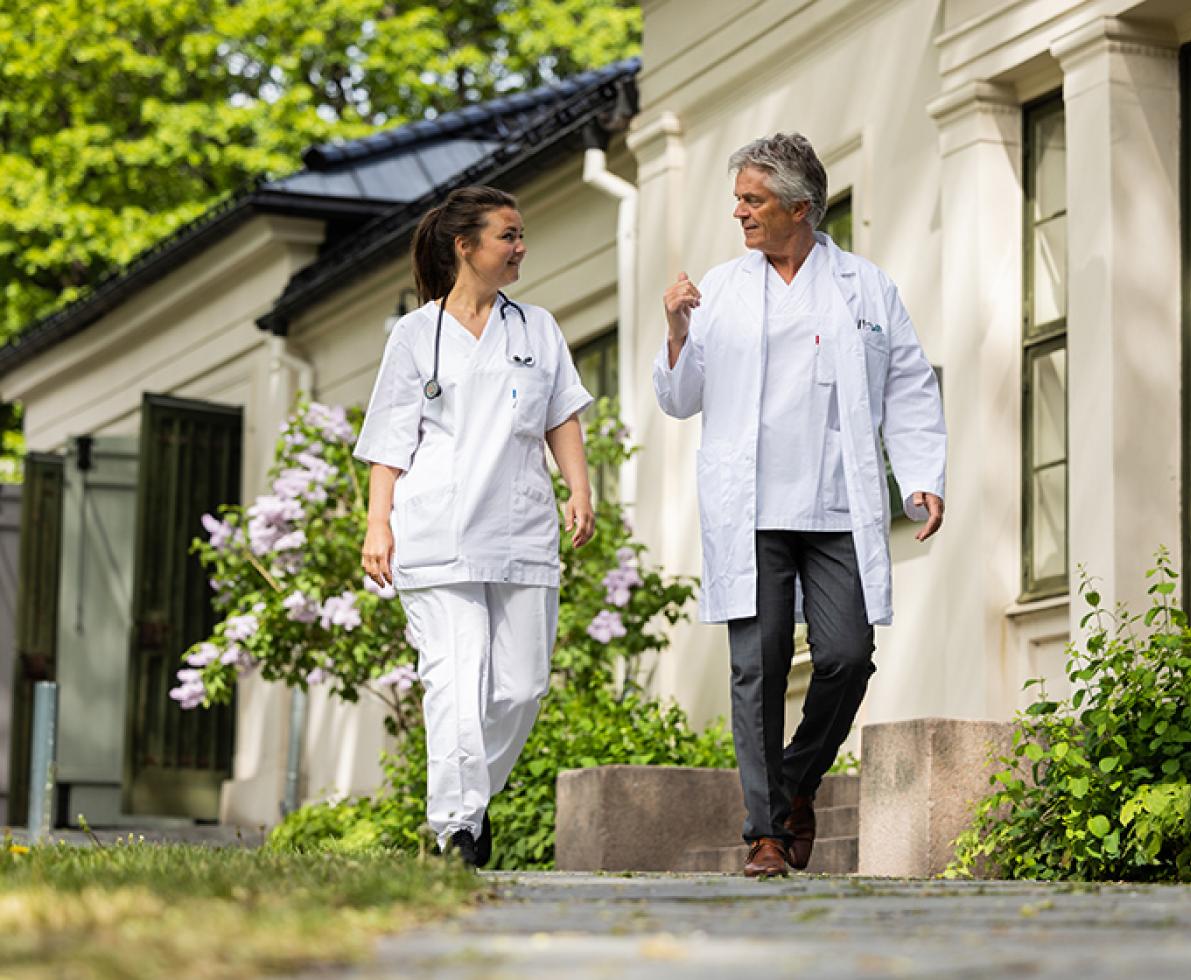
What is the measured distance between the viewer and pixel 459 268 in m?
7.13

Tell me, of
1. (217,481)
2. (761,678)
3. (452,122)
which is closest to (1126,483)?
(761,678)

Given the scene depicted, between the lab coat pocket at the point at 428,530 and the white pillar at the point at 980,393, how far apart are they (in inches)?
142

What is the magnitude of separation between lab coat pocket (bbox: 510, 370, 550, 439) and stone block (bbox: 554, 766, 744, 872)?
280 cm

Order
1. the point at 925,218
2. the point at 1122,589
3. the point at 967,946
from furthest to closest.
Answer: the point at 925,218
the point at 1122,589
the point at 967,946

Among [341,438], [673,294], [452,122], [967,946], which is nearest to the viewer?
[967,946]

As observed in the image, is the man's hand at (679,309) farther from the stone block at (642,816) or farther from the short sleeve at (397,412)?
the stone block at (642,816)

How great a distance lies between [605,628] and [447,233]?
15.7 feet

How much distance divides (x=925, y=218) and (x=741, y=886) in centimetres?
570

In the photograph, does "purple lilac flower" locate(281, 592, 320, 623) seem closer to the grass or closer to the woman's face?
the woman's face

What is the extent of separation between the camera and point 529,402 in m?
7.01

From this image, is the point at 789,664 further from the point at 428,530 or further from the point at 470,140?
the point at 470,140

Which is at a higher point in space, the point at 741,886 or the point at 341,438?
the point at 341,438

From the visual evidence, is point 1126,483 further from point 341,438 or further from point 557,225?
point 557,225

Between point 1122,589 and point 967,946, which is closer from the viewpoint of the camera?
point 967,946
